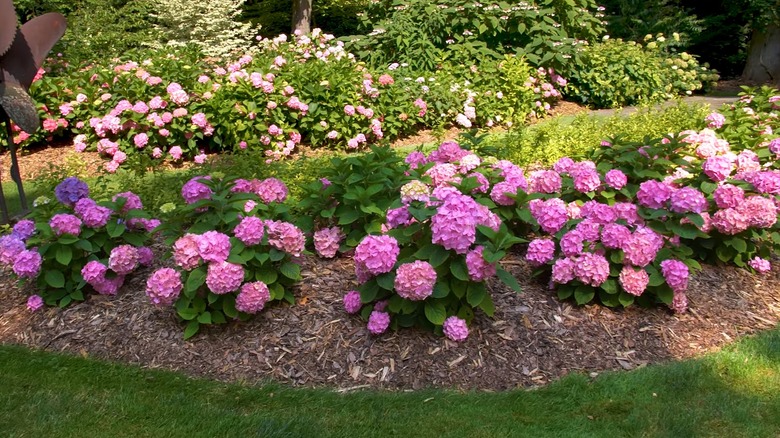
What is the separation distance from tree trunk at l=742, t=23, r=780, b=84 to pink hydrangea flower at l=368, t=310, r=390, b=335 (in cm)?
1420

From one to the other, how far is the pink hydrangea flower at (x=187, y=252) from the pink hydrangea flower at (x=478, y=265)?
141 cm

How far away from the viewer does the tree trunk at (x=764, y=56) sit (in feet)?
48.0

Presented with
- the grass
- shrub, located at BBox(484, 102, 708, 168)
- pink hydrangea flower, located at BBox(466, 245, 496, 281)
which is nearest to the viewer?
the grass

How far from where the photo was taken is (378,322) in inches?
138

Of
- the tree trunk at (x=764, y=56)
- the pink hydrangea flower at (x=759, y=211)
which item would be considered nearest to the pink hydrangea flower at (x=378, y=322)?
the pink hydrangea flower at (x=759, y=211)

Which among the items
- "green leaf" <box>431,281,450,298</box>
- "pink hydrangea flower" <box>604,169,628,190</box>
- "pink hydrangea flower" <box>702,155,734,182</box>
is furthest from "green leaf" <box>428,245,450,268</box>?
"pink hydrangea flower" <box>702,155,734,182</box>

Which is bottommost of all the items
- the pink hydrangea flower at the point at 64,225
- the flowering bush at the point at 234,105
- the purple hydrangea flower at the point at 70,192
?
the flowering bush at the point at 234,105

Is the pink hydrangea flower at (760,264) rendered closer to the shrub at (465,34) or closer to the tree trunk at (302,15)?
the shrub at (465,34)

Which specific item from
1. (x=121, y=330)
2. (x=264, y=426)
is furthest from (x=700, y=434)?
(x=121, y=330)

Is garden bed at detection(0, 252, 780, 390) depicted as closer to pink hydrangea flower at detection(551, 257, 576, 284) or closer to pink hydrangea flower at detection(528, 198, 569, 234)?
pink hydrangea flower at detection(551, 257, 576, 284)

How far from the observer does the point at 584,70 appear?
421 inches

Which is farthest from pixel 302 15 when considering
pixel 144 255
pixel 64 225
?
pixel 64 225

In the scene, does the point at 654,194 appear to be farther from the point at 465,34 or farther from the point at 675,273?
the point at 465,34

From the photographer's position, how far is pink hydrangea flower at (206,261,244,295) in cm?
342
